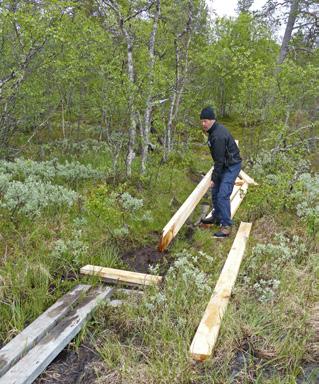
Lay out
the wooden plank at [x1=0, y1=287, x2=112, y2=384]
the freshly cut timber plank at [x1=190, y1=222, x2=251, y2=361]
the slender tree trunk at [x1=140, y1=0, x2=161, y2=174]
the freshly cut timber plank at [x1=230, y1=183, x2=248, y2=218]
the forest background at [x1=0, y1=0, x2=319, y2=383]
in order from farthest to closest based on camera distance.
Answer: the slender tree trunk at [x1=140, y1=0, x2=161, y2=174] < the freshly cut timber plank at [x1=230, y1=183, x2=248, y2=218] < the forest background at [x1=0, y1=0, x2=319, y2=383] < the freshly cut timber plank at [x1=190, y1=222, x2=251, y2=361] < the wooden plank at [x1=0, y1=287, x2=112, y2=384]

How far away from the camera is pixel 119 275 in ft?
14.6

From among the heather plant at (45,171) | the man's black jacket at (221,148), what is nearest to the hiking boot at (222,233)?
the man's black jacket at (221,148)

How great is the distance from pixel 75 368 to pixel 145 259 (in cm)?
213

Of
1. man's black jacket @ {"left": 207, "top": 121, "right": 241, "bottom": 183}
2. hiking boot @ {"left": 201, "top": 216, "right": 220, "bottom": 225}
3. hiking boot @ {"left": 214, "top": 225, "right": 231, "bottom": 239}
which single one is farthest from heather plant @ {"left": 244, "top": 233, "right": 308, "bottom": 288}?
man's black jacket @ {"left": 207, "top": 121, "right": 241, "bottom": 183}

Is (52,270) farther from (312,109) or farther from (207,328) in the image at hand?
(312,109)

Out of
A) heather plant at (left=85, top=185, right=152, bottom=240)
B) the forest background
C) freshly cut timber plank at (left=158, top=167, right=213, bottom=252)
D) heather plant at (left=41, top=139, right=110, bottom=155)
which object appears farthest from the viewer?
heather plant at (left=41, top=139, right=110, bottom=155)

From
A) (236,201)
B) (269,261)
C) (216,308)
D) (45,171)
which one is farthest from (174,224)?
(45,171)

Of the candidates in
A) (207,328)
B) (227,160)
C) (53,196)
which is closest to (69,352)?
(207,328)

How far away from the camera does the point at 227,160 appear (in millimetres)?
6012

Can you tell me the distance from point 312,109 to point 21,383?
40.3 ft

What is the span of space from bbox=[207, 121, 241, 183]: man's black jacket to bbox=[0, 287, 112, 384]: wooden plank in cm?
295

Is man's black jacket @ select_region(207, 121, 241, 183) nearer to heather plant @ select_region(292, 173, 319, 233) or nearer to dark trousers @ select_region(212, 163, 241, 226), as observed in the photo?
dark trousers @ select_region(212, 163, 241, 226)

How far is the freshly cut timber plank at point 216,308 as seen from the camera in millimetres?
3154

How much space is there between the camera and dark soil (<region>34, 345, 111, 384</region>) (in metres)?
3.03
